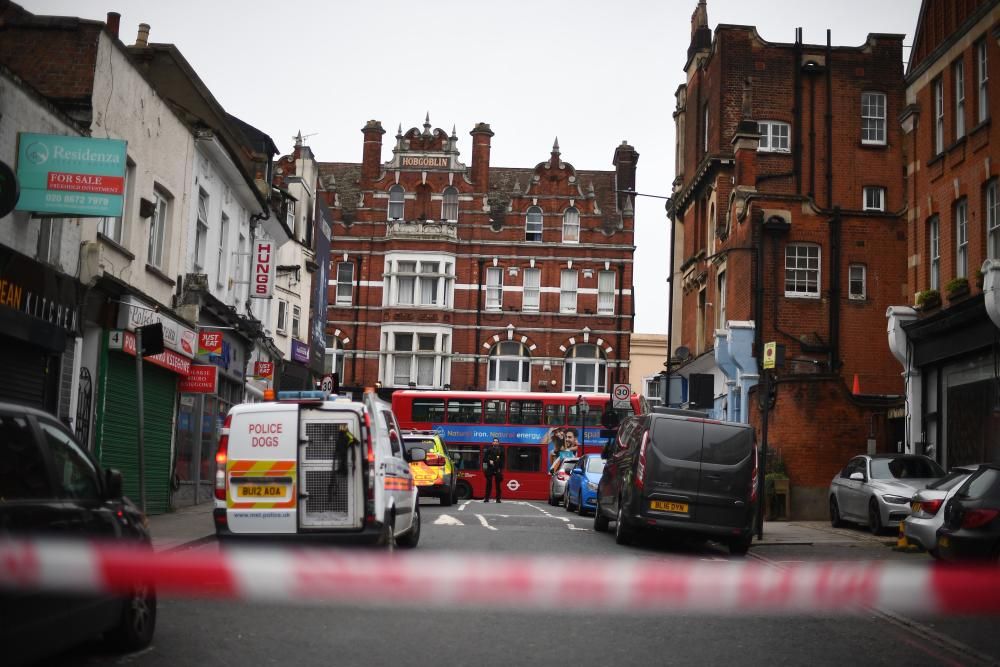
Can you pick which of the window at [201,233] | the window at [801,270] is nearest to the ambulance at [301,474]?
the window at [201,233]

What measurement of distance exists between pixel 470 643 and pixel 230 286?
20803 mm

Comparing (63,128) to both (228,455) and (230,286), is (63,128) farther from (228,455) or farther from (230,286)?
(230,286)

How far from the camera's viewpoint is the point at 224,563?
4898 mm

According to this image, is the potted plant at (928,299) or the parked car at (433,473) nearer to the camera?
the potted plant at (928,299)

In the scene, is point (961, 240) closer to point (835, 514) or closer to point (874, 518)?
point (835, 514)

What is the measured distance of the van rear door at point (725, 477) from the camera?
1662 centimetres

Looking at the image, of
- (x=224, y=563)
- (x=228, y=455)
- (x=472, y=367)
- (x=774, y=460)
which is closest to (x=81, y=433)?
(x=228, y=455)

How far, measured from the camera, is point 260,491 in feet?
40.8

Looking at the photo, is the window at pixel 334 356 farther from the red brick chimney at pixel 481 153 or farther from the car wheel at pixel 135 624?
the car wheel at pixel 135 624

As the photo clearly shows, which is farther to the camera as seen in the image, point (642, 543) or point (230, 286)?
point (230, 286)

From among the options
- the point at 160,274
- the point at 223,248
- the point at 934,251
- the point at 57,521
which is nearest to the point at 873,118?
the point at 934,251

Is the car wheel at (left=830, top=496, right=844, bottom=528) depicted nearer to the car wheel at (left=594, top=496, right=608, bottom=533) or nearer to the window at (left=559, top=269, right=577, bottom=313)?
the car wheel at (left=594, top=496, right=608, bottom=533)

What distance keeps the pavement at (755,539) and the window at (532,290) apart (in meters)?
37.4

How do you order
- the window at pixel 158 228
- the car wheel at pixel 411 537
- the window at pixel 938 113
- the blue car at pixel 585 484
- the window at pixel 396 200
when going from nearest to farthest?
the car wheel at pixel 411 537, the window at pixel 158 228, the window at pixel 938 113, the blue car at pixel 585 484, the window at pixel 396 200
